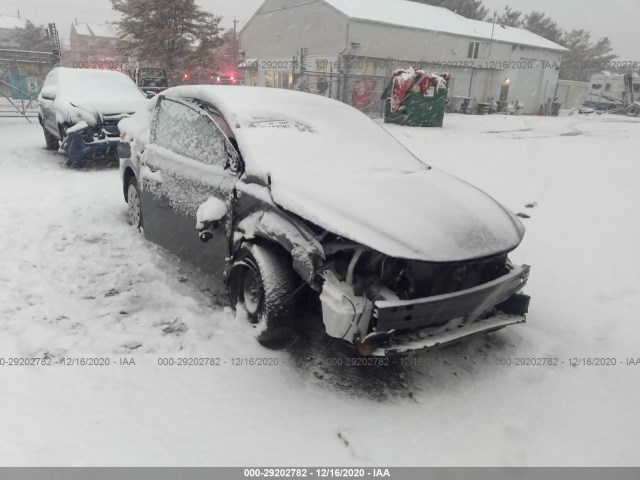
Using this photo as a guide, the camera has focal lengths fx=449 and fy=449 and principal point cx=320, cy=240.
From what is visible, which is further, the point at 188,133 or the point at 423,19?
the point at 423,19

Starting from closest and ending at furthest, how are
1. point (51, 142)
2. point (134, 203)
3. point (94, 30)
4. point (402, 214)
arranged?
point (402, 214) → point (134, 203) → point (51, 142) → point (94, 30)

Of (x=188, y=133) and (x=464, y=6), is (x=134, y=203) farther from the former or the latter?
(x=464, y=6)

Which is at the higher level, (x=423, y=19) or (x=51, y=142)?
(x=423, y=19)

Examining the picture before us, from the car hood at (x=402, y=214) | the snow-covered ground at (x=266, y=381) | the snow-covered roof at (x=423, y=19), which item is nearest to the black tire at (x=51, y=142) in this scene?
the snow-covered ground at (x=266, y=381)

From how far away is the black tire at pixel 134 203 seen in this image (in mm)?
5191

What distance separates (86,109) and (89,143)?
600 mm

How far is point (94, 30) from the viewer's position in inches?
2749

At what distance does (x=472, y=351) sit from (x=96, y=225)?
4516 mm

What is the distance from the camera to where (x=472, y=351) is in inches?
134

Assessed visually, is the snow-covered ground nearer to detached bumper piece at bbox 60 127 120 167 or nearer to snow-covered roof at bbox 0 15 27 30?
detached bumper piece at bbox 60 127 120 167

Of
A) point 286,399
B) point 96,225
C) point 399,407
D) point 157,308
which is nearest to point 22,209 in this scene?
point 96,225

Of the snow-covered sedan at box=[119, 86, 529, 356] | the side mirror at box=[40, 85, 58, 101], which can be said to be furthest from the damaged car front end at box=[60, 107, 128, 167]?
the snow-covered sedan at box=[119, 86, 529, 356]

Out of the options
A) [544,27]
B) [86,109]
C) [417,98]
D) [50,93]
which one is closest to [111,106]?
[86,109]

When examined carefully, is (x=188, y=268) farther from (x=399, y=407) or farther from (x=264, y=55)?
(x=264, y=55)
